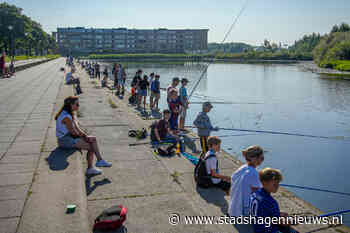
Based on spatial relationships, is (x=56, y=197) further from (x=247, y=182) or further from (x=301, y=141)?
(x=301, y=141)

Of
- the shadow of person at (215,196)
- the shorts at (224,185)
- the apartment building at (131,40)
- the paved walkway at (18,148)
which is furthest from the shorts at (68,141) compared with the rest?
the apartment building at (131,40)

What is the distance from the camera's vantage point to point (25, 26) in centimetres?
7550

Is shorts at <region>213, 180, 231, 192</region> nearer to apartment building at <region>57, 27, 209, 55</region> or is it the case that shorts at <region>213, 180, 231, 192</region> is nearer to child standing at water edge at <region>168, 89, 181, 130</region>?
child standing at water edge at <region>168, 89, 181, 130</region>

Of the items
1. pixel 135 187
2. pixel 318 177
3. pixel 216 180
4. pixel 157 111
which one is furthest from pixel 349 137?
pixel 135 187

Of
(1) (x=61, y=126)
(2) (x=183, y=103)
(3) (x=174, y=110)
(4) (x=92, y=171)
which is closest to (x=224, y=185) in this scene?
(4) (x=92, y=171)

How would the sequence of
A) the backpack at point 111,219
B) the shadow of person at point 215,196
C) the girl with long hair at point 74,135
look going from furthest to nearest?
1. the girl with long hair at point 74,135
2. the shadow of person at point 215,196
3. the backpack at point 111,219

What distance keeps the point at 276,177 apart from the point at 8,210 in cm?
330

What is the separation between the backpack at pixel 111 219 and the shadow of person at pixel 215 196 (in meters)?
1.56

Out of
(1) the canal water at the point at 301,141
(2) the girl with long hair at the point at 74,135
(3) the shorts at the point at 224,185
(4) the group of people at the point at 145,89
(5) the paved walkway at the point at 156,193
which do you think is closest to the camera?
(5) the paved walkway at the point at 156,193

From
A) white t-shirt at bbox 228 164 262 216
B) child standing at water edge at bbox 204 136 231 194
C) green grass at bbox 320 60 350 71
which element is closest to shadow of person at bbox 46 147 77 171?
child standing at water edge at bbox 204 136 231 194

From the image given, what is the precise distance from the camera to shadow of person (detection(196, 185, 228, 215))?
495cm

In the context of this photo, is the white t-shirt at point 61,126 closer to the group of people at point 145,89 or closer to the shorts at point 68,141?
the shorts at point 68,141

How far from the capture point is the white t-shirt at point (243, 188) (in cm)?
407

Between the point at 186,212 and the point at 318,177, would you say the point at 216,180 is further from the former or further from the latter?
the point at 318,177
